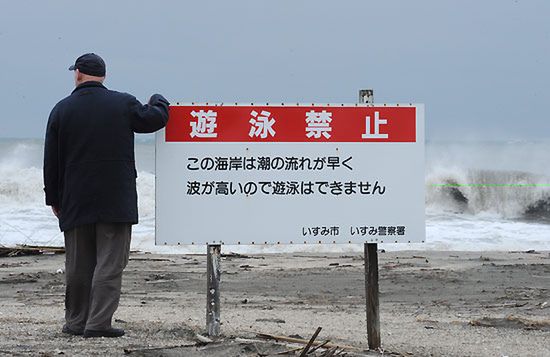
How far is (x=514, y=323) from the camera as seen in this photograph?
7891 mm

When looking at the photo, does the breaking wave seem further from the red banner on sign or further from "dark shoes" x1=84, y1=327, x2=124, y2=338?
"dark shoes" x1=84, y1=327, x2=124, y2=338

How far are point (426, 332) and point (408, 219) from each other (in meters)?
1.68

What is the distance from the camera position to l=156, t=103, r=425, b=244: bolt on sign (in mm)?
6004

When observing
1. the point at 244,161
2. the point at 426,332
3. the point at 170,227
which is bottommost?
the point at 426,332

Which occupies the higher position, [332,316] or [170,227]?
[170,227]

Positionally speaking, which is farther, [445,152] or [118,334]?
[445,152]

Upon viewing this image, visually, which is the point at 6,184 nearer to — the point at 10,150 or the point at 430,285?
the point at 430,285

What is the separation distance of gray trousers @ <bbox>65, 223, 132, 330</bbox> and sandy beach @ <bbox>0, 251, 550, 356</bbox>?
202 millimetres

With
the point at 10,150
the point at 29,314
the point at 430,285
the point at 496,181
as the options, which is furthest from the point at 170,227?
the point at 10,150

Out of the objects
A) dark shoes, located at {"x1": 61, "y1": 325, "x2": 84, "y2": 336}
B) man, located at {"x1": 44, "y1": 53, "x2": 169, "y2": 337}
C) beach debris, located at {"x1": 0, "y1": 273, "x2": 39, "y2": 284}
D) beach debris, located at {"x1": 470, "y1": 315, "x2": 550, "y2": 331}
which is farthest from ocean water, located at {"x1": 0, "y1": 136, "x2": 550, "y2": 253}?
man, located at {"x1": 44, "y1": 53, "x2": 169, "y2": 337}

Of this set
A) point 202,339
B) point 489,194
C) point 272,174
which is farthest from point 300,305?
point 489,194

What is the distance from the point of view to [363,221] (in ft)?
19.8

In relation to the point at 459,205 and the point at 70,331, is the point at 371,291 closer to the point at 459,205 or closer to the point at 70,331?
the point at 70,331

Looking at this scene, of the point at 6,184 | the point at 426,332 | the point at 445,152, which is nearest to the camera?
the point at 426,332
